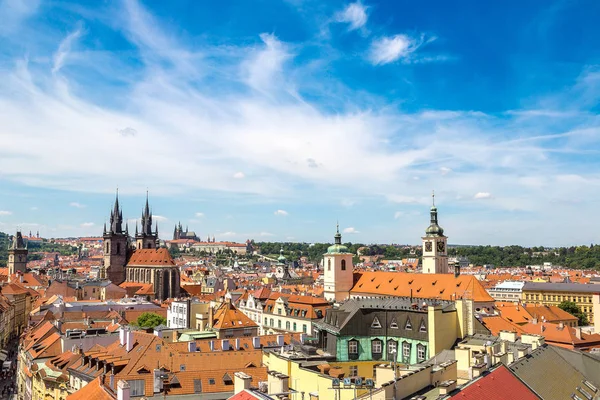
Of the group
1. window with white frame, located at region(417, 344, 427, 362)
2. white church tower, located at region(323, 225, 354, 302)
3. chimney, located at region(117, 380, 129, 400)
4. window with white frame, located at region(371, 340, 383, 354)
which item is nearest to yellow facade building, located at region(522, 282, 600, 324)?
white church tower, located at region(323, 225, 354, 302)

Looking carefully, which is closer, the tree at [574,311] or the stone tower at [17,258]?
the tree at [574,311]

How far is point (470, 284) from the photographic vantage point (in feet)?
277

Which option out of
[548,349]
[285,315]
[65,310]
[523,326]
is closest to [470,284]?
[523,326]

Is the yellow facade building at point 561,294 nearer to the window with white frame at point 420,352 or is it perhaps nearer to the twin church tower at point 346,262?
the twin church tower at point 346,262

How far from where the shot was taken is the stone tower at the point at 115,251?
157 m

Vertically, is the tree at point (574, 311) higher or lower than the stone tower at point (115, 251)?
lower

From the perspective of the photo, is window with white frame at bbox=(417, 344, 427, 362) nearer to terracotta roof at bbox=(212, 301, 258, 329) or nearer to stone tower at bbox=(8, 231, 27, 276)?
terracotta roof at bbox=(212, 301, 258, 329)

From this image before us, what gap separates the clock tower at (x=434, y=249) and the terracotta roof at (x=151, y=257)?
7032 centimetres

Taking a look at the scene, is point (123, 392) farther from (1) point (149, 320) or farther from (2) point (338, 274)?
(2) point (338, 274)

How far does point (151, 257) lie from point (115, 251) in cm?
1279

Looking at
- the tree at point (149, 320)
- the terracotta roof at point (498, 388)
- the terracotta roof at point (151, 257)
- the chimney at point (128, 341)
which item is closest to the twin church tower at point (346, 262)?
the tree at point (149, 320)

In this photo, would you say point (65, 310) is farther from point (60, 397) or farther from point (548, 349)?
point (548, 349)

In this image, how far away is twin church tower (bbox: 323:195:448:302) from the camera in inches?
3875

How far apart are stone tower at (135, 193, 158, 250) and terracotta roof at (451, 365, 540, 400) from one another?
151689 mm
